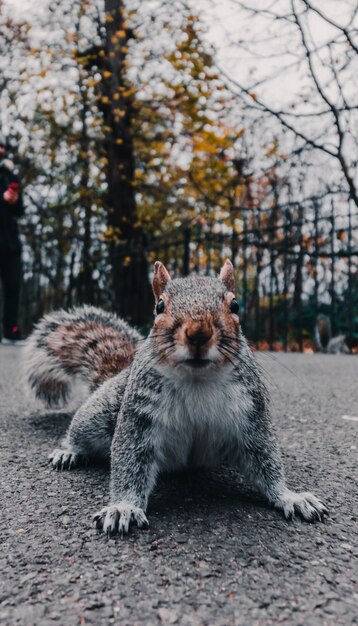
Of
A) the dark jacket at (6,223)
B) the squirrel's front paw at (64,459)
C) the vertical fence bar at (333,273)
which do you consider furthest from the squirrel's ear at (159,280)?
the vertical fence bar at (333,273)

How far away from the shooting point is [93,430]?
182 cm

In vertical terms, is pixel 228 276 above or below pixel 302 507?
above

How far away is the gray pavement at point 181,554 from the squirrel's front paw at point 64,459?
0.03 meters

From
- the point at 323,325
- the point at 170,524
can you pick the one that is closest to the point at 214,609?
the point at 170,524

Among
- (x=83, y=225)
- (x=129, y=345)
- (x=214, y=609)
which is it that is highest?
(x=83, y=225)

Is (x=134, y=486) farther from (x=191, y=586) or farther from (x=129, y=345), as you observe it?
(x=129, y=345)

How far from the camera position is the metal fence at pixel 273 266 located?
7.57 meters

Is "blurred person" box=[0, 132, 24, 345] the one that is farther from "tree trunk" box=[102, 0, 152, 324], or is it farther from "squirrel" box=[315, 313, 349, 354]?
"squirrel" box=[315, 313, 349, 354]

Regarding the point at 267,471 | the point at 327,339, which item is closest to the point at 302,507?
the point at 267,471

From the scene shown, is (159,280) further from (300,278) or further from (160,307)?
(300,278)

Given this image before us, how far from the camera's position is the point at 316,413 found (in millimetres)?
2852

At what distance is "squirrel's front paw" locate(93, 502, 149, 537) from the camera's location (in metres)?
1.25

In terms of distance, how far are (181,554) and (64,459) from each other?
77cm

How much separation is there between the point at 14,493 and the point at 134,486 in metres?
0.40
